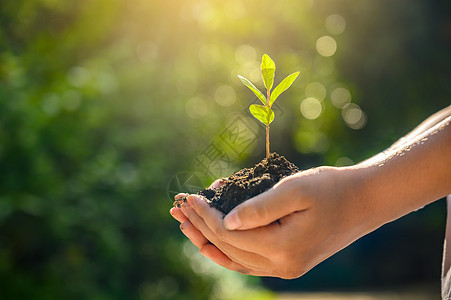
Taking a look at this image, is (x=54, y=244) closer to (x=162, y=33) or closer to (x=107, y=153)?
(x=107, y=153)

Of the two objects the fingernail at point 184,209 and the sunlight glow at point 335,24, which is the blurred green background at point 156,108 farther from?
the fingernail at point 184,209

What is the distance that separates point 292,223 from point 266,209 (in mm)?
88

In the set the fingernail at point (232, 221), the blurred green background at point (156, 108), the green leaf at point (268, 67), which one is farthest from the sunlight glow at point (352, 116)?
the fingernail at point (232, 221)

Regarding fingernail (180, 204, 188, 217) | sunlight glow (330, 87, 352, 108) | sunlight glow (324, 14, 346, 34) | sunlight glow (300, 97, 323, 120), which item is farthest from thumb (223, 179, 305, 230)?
sunlight glow (324, 14, 346, 34)

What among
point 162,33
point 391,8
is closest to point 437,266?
point 391,8

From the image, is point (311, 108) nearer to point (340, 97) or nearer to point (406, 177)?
point (340, 97)

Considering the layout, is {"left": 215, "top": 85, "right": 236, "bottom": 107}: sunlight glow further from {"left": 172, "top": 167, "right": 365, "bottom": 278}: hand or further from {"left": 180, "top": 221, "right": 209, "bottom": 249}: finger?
{"left": 172, "top": 167, "right": 365, "bottom": 278}: hand

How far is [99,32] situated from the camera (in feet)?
16.6

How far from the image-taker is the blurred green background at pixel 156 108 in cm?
360

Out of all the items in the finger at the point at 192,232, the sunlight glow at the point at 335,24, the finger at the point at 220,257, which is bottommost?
the finger at the point at 220,257

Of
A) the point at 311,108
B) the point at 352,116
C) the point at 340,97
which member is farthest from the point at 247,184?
the point at 352,116

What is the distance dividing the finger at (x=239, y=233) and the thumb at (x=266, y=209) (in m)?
0.04

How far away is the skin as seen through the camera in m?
1.13

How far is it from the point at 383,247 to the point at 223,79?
4.29 meters
